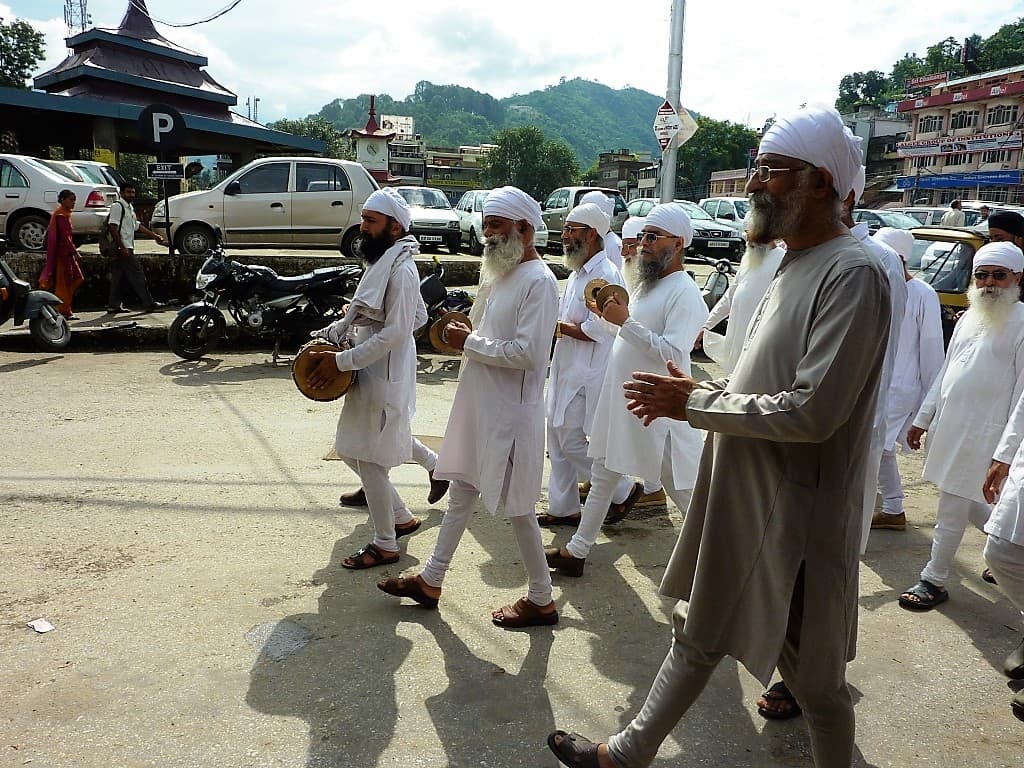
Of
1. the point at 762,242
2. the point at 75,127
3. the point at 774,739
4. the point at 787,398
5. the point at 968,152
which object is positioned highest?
the point at 968,152

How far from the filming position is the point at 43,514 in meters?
4.57

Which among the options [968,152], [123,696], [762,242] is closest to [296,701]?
[123,696]

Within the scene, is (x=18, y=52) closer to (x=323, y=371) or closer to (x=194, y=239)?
(x=194, y=239)

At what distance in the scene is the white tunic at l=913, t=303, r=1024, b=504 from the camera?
12.5 feet

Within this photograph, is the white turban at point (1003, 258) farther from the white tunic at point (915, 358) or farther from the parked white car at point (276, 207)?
the parked white car at point (276, 207)

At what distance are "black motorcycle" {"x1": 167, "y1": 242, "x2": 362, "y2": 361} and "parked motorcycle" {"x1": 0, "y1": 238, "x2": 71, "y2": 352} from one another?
133cm

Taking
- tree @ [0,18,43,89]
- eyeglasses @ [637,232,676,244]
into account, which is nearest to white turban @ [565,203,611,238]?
eyeglasses @ [637,232,676,244]

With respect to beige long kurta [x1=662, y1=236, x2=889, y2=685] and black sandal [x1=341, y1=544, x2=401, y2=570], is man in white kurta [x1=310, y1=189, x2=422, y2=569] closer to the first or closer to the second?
black sandal [x1=341, y1=544, x2=401, y2=570]

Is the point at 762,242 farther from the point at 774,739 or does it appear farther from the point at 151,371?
the point at 151,371

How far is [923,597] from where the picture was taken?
388cm

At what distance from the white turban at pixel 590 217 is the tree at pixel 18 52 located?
40133 mm

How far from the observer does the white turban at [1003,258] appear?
3.85m

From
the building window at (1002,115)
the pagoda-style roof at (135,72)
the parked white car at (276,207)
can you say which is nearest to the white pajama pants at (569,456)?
the parked white car at (276,207)

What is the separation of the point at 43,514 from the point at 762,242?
14.1ft
